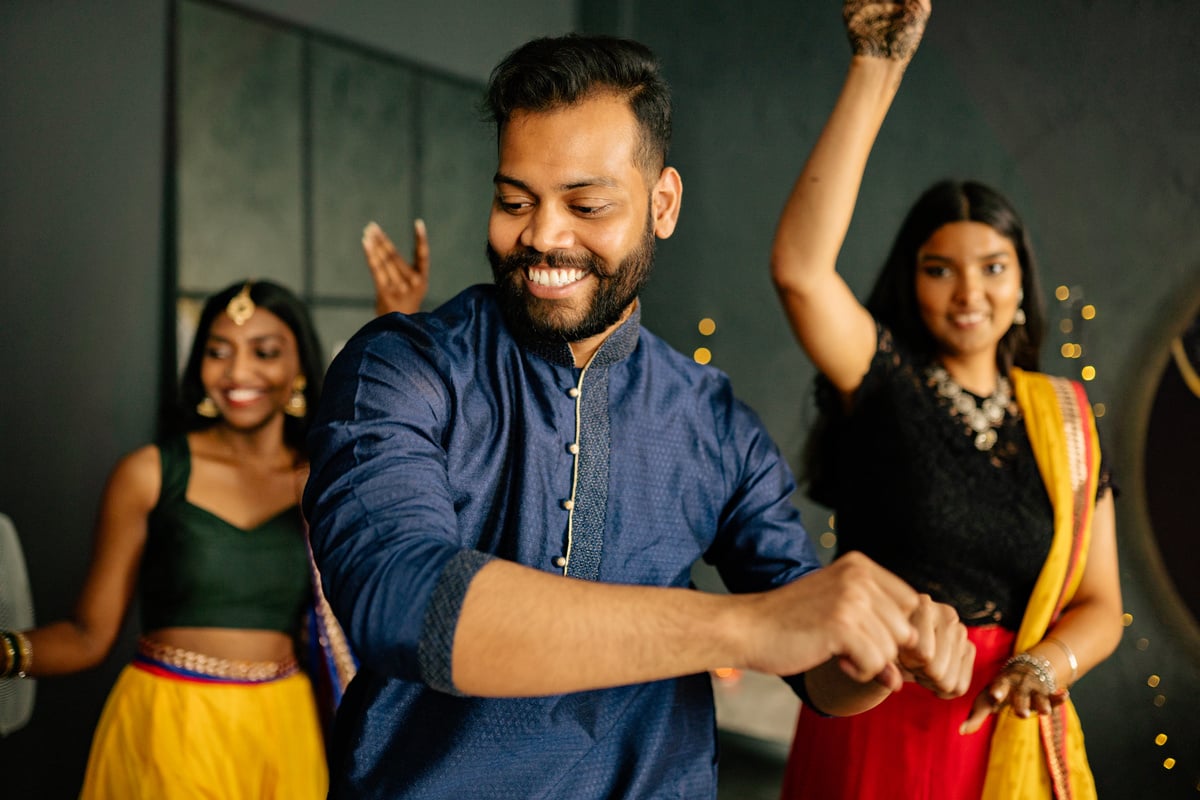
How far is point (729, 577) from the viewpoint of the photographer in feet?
4.51

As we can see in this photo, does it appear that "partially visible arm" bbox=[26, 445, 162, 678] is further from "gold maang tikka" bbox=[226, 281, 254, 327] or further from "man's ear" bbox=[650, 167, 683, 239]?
"man's ear" bbox=[650, 167, 683, 239]

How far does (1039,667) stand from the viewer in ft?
5.52

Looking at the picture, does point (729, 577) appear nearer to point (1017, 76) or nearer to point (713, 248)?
point (1017, 76)

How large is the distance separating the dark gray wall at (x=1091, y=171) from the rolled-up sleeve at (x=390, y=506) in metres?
1.89

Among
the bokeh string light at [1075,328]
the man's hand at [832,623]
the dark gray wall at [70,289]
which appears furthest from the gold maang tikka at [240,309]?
the bokeh string light at [1075,328]

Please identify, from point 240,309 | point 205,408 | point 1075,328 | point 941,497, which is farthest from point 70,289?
point 1075,328

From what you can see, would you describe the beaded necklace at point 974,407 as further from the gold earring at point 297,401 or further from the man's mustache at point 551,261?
the gold earring at point 297,401

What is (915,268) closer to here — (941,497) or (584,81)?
(941,497)

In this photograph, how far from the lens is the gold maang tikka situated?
232cm

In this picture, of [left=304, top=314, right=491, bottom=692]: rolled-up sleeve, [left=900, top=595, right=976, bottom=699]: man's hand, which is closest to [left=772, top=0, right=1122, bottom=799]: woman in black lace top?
[left=900, top=595, right=976, bottom=699]: man's hand

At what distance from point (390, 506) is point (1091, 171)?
2.79 meters

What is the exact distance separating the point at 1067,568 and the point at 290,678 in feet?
5.21

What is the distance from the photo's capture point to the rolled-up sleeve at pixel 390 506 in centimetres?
84

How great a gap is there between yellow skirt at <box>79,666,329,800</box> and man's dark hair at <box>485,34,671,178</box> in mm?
1437
